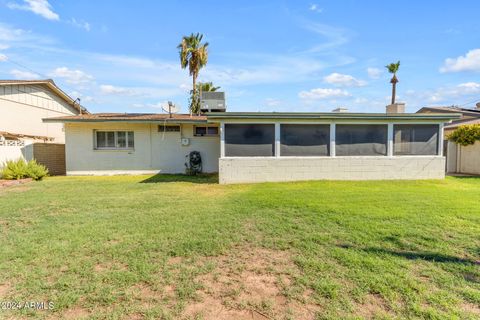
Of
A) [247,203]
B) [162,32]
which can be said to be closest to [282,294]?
[247,203]

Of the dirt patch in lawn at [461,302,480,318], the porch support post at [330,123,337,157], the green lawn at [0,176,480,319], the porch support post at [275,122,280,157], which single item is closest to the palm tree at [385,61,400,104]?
the porch support post at [330,123,337,157]

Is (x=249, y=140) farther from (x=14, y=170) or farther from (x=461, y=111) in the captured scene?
(x=461, y=111)

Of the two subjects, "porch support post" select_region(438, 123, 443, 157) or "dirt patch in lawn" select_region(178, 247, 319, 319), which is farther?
"porch support post" select_region(438, 123, 443, 157)

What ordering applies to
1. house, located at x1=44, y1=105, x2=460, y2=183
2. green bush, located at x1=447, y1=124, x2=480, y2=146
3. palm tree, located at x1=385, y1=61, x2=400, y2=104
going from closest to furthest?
house, located at x1=44, y1=105, x2=460, y2=183, green bush, located at x1=447, y1=124, x2=480, y2=146, palm tree, located at x1=385, y1=61, x2=400, y2=104

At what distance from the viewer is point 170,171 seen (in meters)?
13.2

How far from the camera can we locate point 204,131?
13.3 metres

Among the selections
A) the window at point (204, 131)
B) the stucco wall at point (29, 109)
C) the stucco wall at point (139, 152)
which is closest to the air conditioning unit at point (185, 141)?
the stucco wall at point (139, 152)

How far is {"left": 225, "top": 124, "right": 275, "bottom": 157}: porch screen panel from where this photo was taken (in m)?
9.90

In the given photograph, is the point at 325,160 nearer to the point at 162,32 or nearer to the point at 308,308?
the point at 308,308

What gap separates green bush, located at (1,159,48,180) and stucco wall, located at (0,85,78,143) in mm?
3842

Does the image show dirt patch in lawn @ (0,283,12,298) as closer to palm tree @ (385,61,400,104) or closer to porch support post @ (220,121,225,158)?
porch support post @ (220,121,225,158)

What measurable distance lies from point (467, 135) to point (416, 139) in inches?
169

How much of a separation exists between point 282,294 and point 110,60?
18.0 m

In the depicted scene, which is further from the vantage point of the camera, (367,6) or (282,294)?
(367,6)
